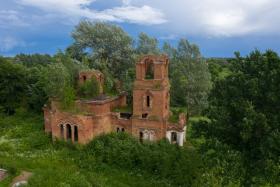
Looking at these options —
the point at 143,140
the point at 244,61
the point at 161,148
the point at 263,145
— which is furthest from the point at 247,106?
the point at 143,140

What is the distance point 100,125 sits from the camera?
26391mm

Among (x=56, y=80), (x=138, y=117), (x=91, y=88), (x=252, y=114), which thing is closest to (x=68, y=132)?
(x=91, y=88)

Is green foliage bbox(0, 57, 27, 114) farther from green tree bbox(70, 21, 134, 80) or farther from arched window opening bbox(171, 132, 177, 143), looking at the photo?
arched window opening bbox(171, 132, 177, 143)

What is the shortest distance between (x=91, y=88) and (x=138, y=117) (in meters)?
5.13

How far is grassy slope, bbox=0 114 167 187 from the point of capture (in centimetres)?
2022

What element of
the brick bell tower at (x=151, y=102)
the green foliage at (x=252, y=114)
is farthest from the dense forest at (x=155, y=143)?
the brick bell tower at (x=151, y=102)

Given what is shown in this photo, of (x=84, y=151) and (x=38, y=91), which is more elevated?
(x=38, y=91)

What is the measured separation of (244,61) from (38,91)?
Result: 26.1 meters

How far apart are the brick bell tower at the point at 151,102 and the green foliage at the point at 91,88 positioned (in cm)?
398

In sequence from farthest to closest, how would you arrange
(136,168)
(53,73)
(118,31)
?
(118,31)
(53,73)
(136,168)

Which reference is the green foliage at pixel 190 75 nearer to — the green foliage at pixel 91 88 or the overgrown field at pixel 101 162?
the green foliage at pixel 91 88

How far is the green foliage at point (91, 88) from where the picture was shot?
1115 inches

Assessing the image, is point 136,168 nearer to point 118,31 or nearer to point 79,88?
point 79,88

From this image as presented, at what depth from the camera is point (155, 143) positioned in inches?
993
